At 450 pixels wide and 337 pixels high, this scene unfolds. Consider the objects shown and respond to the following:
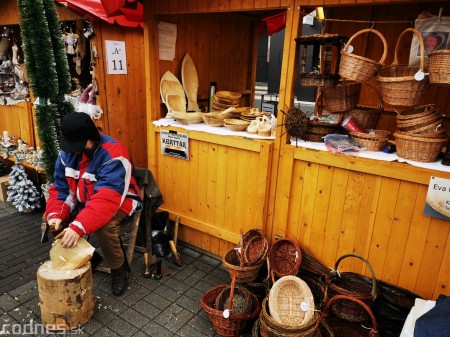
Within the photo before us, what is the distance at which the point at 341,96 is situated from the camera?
335 centimetres

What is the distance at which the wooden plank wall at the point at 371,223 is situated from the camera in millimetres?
2877

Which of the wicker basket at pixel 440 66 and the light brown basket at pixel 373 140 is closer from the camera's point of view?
the wicker basket at pixel 440 66

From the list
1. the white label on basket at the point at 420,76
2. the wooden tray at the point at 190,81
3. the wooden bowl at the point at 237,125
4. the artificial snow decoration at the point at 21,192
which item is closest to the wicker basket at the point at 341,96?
the white label on basket at the point at 420,76

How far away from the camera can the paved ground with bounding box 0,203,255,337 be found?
121 inches

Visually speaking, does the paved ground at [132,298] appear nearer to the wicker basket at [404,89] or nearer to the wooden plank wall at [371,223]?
the wooden plank wall at [371,223]

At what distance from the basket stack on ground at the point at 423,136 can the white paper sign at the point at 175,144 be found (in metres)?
2.27

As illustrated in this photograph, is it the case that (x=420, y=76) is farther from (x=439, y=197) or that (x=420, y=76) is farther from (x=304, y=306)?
(x=304, y=306)

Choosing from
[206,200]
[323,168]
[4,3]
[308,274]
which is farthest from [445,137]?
[4,3]

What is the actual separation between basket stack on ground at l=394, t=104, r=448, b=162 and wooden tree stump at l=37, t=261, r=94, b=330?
2935 mm

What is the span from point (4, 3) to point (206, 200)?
5163mm

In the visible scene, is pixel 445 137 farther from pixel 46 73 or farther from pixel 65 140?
pixel 46 73

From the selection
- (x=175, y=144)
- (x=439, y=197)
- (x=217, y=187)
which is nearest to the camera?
(x=439, y=197)

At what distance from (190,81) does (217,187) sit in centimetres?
175

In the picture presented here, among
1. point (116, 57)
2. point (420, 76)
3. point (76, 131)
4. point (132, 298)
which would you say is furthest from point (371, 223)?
point (116, 57)
